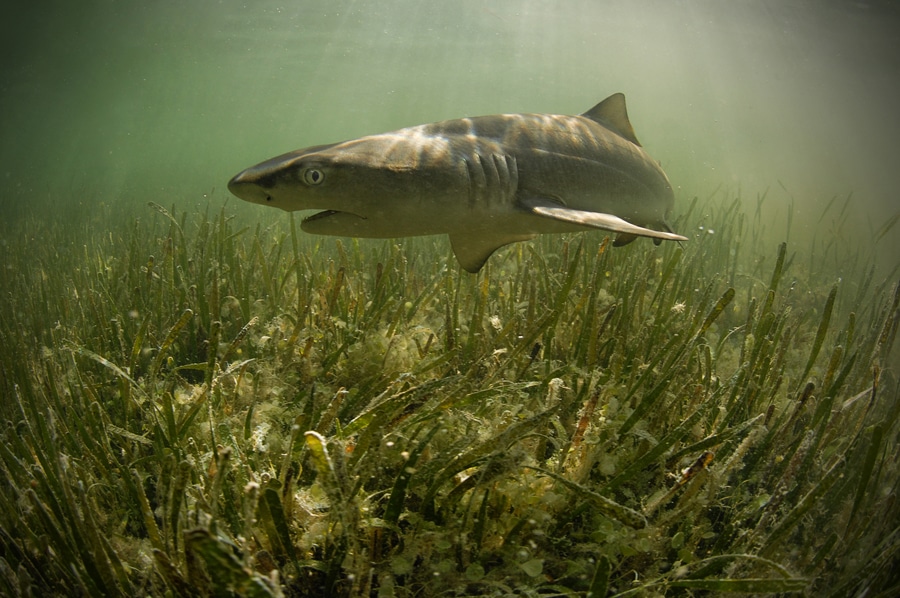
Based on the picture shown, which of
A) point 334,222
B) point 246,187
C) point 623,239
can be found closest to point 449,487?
point 334,222

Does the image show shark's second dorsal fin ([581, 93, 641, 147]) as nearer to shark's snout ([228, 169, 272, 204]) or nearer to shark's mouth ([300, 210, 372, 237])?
shark's mouth ([300, 210, 372, 237])

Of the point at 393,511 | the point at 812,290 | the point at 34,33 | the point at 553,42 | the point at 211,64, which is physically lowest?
the point at 812,290

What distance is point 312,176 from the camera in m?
2.86

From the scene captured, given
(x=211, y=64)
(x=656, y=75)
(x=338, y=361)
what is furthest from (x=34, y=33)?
Result: (x=656, y=75)

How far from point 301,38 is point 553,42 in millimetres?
25756

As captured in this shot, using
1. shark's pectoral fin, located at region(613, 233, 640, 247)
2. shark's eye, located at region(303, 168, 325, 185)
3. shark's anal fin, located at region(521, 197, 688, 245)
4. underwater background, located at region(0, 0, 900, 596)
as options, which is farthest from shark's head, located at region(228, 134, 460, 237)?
shark's pectoral fin, located at region(613, 233, 640, 247)

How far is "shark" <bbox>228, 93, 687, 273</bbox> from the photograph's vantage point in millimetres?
2928

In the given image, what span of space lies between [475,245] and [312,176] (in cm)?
167

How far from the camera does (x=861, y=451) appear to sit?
2.05 metres

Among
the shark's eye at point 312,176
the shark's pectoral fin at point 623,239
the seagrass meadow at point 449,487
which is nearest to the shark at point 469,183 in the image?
the shark's eye at point 312,176

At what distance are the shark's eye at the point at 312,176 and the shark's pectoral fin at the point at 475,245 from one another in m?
1.42

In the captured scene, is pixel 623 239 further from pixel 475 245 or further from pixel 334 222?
pixel 334 222

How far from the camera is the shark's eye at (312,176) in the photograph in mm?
2839

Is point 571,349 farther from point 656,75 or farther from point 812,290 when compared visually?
point 656,75
